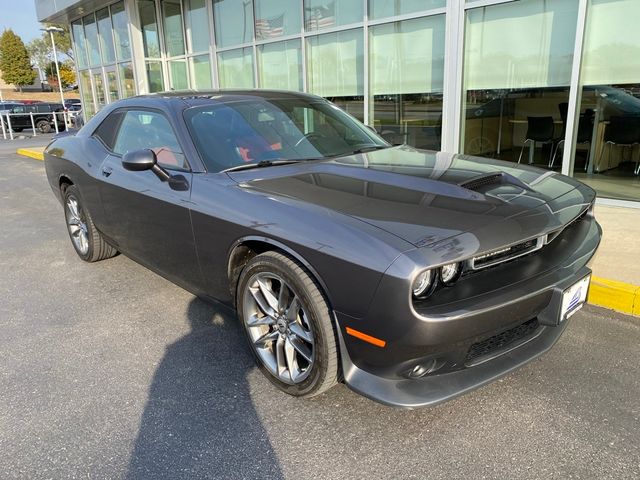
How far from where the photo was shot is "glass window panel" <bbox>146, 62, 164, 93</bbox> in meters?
15.0

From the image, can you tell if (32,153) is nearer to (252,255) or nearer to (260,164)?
(260,164)

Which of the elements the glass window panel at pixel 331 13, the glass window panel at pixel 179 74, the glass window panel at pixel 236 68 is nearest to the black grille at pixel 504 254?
the glass window panel at pixel 331 13

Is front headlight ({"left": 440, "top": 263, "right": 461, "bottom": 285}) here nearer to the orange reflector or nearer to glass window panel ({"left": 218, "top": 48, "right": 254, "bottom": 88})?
the orange reflector

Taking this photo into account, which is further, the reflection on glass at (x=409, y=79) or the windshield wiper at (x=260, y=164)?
the reflection on glass at (x=409, y=79)

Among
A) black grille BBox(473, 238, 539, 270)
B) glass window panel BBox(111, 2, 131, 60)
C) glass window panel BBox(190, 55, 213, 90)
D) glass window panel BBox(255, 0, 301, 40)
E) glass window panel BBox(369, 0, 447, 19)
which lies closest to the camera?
black grille BBox(473, 238, 539, 270)

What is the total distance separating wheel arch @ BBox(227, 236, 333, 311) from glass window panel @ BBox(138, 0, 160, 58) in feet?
45.7

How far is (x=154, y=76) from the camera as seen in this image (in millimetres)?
15172

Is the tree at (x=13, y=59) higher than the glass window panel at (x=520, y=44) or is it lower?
higher

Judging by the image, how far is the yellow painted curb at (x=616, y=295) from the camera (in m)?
3.51

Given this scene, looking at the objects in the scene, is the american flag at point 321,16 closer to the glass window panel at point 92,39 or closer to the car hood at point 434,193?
the car hood at point 434,193

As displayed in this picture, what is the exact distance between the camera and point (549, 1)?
6.30 meters

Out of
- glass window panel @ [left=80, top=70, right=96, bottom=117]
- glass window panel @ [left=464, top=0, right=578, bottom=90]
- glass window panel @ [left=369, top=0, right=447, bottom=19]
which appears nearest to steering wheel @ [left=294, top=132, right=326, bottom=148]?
glass window panel @ [left=464, top=0, right=578, bottom=90]

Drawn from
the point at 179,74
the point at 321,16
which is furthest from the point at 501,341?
the point at 179,74

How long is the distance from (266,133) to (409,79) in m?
5.41
